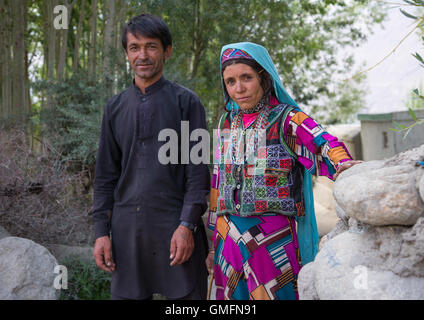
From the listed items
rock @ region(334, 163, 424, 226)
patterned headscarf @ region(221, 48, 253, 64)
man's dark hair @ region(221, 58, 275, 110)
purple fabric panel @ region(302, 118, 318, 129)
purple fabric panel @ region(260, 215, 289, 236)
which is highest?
patterned headscarf @ region(221, 48, 253, 64)

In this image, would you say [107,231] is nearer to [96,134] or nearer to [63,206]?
[63,206]

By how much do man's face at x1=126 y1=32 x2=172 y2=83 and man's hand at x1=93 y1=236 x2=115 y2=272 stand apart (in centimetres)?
85

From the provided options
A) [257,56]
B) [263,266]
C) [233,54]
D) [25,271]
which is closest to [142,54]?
[233,54]

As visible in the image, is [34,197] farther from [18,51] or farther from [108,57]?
[18,51]

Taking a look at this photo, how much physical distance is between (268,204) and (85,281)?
2.84 m

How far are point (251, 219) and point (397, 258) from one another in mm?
780

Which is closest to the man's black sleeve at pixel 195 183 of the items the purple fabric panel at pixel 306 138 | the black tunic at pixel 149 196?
the black tunic at pixel 149 196

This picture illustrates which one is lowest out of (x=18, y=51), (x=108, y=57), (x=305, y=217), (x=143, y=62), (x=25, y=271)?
(x=25, y=271)

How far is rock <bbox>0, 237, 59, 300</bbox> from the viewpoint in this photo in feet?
10.3

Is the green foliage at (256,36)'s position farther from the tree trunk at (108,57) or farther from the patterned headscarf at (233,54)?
the patterned headscarf at (233,54)

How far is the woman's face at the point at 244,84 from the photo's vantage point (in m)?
2.18

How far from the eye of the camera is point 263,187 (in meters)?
2.11

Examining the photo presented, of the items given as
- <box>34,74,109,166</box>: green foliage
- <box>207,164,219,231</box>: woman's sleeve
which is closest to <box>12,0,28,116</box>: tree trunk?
<box>34,74,109,166</box>: green foliage

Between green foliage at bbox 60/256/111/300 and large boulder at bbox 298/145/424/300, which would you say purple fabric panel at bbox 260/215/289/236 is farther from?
green foliage at bbox 60/256/111/300
